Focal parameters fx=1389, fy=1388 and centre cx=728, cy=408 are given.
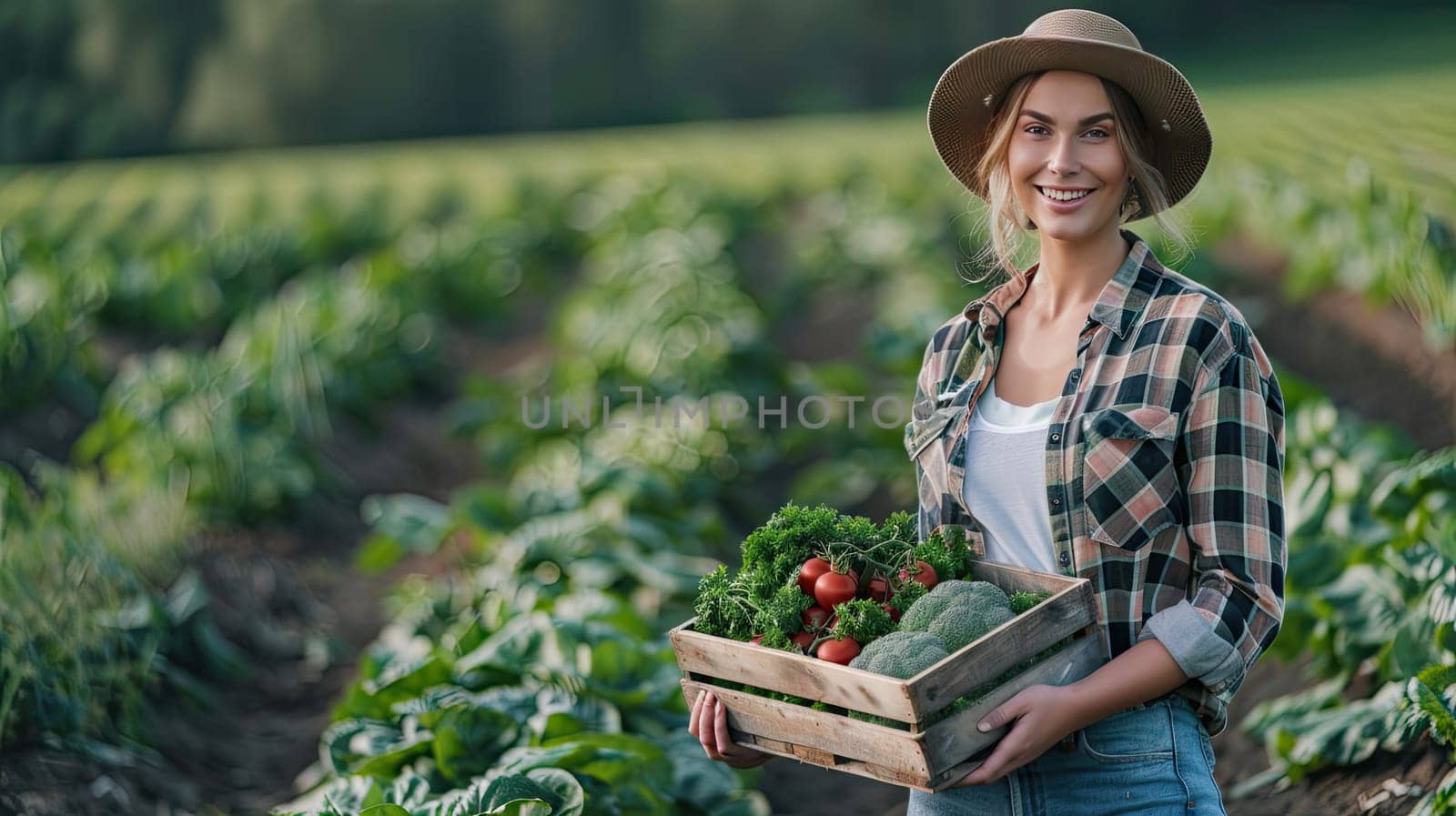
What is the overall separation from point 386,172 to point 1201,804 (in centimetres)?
1679

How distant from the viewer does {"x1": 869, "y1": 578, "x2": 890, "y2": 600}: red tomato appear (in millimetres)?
2232

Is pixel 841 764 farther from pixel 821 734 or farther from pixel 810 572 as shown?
pixel 810 572

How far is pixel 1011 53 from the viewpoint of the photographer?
2197 millimetres

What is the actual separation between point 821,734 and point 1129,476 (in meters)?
0.59

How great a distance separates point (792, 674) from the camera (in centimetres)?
204

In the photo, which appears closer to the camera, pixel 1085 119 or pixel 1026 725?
pixel 1026 725

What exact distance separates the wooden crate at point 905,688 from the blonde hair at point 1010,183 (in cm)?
60

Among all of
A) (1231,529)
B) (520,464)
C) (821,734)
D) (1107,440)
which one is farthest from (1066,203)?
(520,464)

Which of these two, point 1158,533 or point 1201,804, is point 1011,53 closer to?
point 1158,533

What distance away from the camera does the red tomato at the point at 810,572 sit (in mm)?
2240

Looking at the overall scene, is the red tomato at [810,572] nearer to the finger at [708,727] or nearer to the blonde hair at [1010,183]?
the finger at [708,727]

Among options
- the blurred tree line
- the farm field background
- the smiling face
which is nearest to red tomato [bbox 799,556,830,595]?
the smiling face

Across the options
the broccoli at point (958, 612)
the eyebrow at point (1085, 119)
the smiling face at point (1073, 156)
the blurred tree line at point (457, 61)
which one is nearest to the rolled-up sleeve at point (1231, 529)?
the broccoli at point (958, 612)

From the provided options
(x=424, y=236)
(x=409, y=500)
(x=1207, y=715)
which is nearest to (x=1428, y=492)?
(x=1207, y=715)
